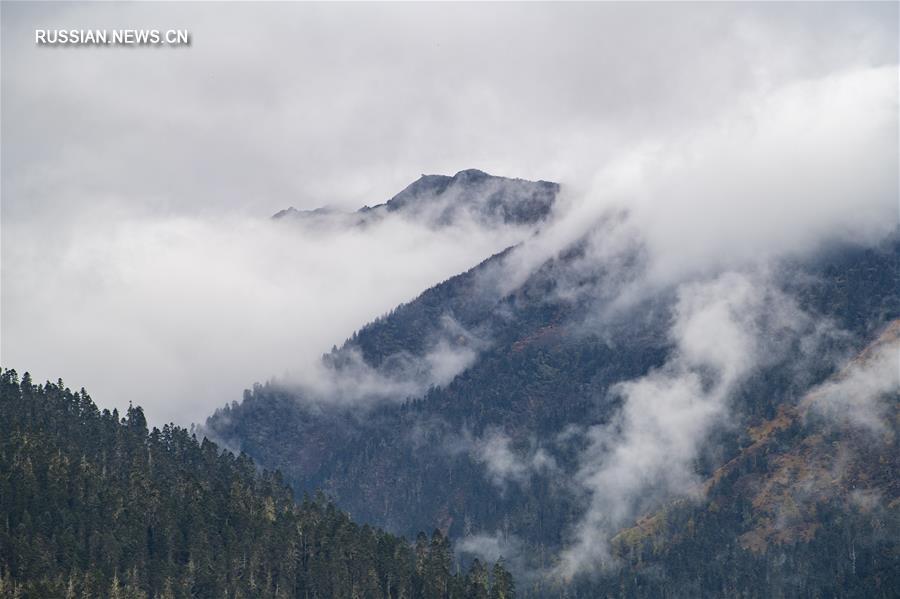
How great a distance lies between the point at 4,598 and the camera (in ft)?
622

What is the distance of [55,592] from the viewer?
195 meters

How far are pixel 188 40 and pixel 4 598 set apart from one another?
88535mm

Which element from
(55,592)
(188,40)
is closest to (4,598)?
(55,592)

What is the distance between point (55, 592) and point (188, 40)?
87.0 m

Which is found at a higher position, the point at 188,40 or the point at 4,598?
the point at 188,40

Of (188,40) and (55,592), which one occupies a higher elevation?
(188,40)

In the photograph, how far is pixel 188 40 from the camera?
652 feet

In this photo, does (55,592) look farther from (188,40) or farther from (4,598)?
(188,40)

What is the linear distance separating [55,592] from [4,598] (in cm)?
Result: 815
